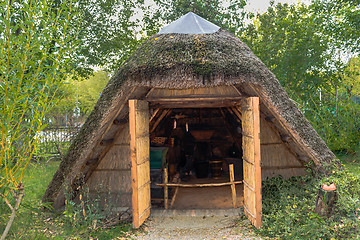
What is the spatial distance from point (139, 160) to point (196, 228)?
1514mm

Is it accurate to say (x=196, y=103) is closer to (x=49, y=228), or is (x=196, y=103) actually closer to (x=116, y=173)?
(x=116, y=173)

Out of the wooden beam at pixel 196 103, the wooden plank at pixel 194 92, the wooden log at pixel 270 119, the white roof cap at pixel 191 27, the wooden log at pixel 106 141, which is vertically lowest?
the wooden log at pixel 106 141

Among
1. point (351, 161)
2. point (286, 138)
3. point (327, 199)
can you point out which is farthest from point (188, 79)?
point (351, 161)

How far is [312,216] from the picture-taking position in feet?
11.4

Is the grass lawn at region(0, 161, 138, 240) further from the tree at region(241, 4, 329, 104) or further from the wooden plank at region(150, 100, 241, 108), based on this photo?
the tree at region(241, 4, 329, 104)

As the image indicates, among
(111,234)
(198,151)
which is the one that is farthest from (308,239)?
(198,151)

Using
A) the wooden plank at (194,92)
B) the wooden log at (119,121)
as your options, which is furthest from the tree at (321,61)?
the wooden log at (119,121)

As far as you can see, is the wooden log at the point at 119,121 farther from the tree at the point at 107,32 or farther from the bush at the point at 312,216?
the tree at the point at 107,32

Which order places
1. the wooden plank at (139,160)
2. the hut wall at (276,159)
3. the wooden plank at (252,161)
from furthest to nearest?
the hut wall at (276,159), the wooden plank at (139,160), the wooden plank at (252,161)

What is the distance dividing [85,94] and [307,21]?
21306 mm

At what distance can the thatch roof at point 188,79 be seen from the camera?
4105 mm

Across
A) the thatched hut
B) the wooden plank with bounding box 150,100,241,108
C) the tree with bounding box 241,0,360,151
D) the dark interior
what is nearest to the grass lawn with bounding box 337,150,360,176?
the tree with bounding box 241,0,360,151

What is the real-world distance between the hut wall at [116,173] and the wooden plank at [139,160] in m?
0.88

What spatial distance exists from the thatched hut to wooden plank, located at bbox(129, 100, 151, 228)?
16 millimetres
